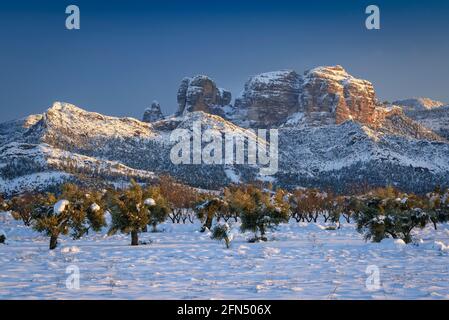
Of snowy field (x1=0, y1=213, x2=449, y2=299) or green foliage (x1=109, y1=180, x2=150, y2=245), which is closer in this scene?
snowy field (x1=0, y1=213, x2=449, y2=299)

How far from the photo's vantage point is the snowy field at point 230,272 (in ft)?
52.6

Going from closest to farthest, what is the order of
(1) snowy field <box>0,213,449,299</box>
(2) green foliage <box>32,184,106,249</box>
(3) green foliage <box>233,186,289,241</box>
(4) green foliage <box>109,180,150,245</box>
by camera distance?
(1) snowy field <box>0,213,449,299</box>, (2) green foliage <box>32,184,106,249</box>, (4) green foliage <box>109,180,150,245</box>, (3) green foliage <box>233,186,289,241</box>

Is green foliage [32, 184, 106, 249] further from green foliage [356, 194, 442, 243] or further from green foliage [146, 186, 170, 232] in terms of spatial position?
green foliage [356, 194, 442, 243]

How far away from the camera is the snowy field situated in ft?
52.6

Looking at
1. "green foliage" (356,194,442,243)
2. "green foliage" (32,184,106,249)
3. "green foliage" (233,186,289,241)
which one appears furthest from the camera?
"green foliage" (233,186,289,241)

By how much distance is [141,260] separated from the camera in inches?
1040

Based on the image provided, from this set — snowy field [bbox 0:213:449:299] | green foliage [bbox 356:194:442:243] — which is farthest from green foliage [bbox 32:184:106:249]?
green foliage [bbox 356:194:442:243]

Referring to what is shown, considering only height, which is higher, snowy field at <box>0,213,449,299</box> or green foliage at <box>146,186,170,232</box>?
green foliage at <box>146,186,170,232</box>

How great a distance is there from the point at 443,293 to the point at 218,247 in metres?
20.2

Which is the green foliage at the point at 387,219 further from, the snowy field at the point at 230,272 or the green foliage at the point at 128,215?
the green foliage at the point at 128,215

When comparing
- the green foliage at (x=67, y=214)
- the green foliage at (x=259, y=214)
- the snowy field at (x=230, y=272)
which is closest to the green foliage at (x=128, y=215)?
the green foliage at (x=67, y=214)

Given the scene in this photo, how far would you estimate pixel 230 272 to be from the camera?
2161 centimetres

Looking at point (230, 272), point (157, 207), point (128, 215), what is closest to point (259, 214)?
point (157, 207)
